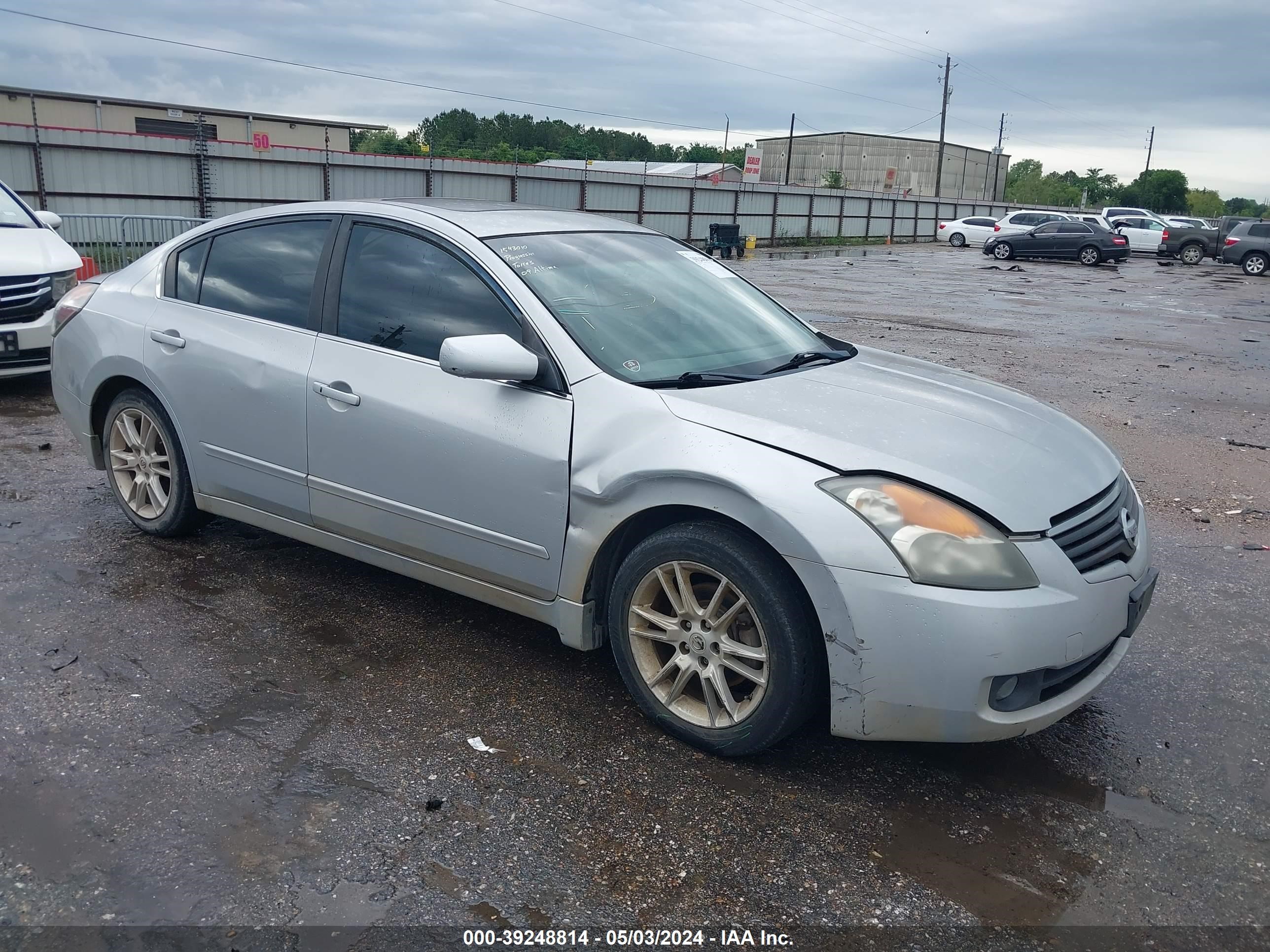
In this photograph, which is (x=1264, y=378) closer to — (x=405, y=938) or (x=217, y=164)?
(x=405, y=938)

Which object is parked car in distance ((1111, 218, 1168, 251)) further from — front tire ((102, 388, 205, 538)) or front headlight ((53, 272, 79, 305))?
front tire ((102, 388, 205, 538))

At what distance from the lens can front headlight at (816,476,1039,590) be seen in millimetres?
2930

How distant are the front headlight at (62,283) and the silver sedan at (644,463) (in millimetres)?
4176

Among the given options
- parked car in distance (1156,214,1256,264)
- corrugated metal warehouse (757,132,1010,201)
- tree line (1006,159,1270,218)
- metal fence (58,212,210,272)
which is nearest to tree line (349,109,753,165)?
corrugated metal warehouse (757,132,1010,201)

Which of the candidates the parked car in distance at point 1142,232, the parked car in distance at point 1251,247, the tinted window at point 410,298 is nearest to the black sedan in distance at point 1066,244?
the parked car in distance at point 1251,247

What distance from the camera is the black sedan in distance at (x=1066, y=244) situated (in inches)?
1377

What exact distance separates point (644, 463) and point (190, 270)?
2.76 meters

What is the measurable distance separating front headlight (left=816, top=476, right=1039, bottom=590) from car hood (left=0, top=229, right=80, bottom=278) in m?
7.70

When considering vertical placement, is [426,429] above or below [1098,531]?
above

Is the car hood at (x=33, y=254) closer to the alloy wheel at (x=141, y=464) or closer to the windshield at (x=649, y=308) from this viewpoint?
the alloy wheel at (x=141, y=464)

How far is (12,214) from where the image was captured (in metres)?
9.23

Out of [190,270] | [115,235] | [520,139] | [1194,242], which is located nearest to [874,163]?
[520,139]

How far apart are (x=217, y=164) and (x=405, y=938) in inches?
982

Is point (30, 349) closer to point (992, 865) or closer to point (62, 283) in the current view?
point (62, 283)
